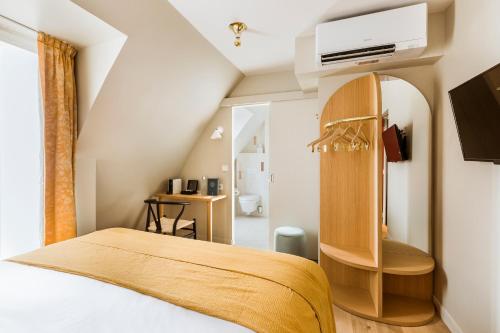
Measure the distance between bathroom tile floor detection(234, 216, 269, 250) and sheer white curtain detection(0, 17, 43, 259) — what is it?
99.2 inches

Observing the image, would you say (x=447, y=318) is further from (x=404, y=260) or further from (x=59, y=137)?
(x=59, y=137)

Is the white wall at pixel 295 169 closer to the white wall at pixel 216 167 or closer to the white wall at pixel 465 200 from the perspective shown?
the white wall at pixel 216 167

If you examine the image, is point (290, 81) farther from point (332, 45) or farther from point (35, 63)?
point (35, 63)

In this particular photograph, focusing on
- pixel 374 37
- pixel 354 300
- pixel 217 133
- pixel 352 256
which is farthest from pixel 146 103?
pixel 354 300

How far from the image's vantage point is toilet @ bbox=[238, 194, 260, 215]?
5328mm

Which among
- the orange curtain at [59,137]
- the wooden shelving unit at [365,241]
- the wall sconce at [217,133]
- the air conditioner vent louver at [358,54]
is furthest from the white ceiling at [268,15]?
the wall sconce at [217,133]

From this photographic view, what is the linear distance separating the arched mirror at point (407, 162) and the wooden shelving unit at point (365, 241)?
0.44 ft

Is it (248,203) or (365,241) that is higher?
(365,241)

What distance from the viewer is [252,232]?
4.35 metres

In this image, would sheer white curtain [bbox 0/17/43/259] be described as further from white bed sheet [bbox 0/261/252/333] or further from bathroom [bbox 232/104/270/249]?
bathroom [bbox 232/104/270/249]

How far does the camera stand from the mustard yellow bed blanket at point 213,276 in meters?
0.96

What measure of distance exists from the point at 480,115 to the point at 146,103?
104 inches

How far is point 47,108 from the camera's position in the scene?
1.94 m

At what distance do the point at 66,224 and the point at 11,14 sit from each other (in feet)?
5.27
